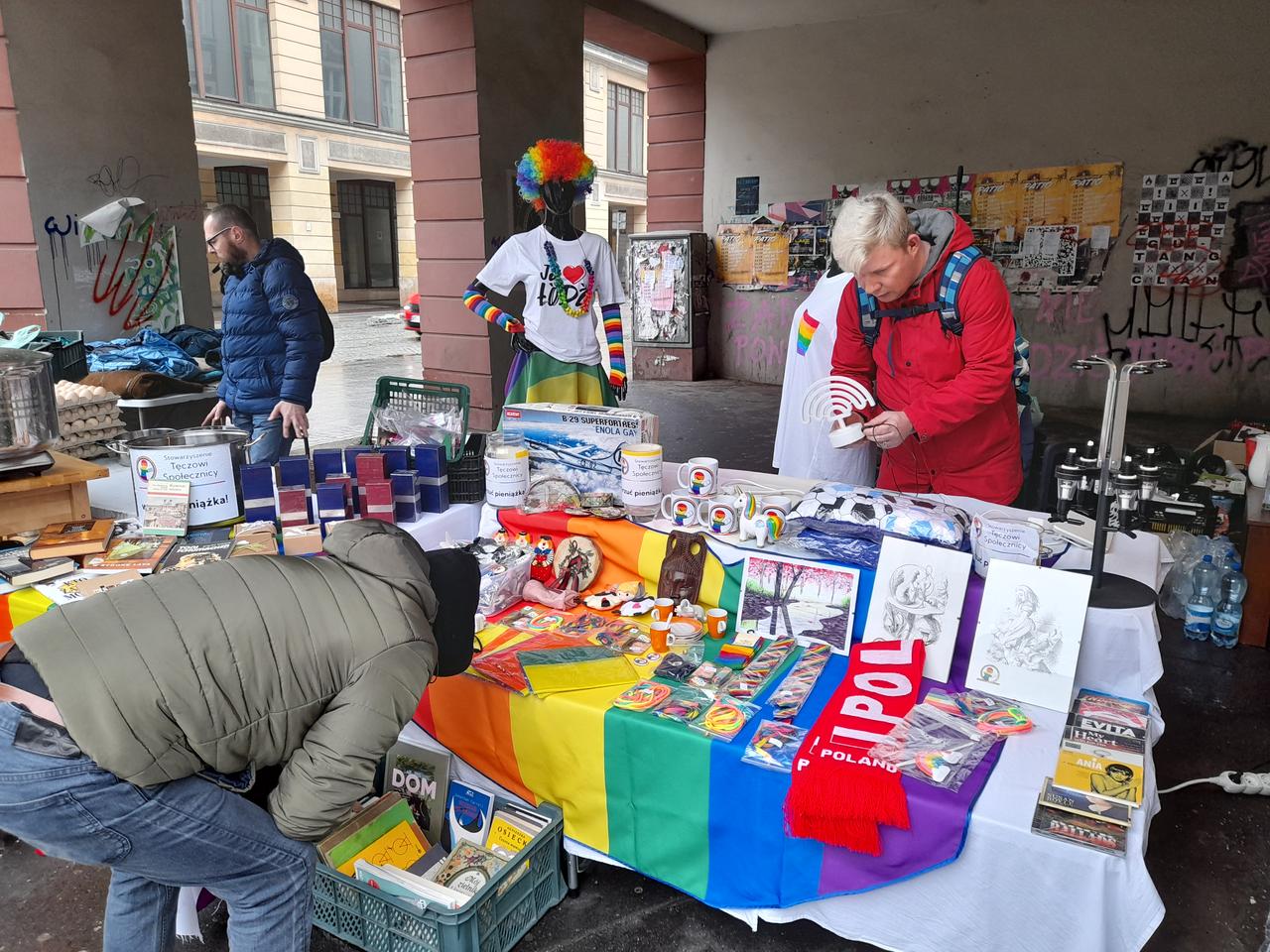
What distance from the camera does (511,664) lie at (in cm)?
213

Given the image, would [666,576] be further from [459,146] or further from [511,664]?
[459,146]

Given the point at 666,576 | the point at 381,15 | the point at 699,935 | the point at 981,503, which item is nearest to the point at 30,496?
the point at 666,576

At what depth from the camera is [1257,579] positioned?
3514mm

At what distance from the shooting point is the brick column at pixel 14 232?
→ 3459 mm

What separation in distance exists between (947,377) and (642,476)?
0.94 m

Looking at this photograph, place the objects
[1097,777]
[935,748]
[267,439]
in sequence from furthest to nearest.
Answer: [267,439] → [935,748] → [1097,777]

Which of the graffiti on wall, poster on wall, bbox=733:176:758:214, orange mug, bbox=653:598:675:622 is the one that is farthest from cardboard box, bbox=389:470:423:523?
poster on wall, bbox=733:176:758:214

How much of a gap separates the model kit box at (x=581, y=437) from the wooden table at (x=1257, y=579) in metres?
2.59

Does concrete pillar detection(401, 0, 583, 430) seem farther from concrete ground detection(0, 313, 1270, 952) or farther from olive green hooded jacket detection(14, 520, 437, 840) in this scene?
olive green hooded jacket detection(14, 520, 437, 840)

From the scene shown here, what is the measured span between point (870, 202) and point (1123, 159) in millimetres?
7154

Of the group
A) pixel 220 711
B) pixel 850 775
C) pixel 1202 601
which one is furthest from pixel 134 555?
pixel 1202 601

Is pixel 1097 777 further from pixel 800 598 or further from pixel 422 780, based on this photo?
pixel 422 780

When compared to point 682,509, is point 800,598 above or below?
below

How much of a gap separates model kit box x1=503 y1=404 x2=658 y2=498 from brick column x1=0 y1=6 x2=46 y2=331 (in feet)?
8.30
